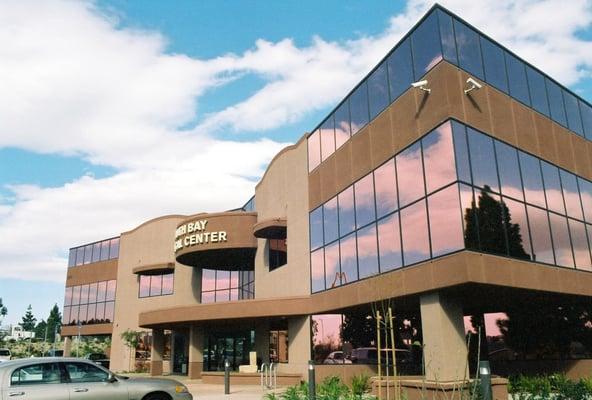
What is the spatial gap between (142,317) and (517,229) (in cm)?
2561

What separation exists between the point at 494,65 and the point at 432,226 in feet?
22.7

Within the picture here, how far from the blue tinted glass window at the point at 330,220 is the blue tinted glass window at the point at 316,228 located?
46cm

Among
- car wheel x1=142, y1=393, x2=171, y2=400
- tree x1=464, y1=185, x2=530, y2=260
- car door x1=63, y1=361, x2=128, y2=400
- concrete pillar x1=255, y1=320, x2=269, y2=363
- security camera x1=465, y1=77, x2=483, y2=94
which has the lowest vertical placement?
car wheel x1=142, y1=393, x2=171, y2=400

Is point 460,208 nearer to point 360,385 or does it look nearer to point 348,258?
point 348,258

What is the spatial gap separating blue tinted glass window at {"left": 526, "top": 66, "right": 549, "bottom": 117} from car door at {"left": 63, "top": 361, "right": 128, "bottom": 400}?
17997mm

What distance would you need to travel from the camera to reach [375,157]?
2098 centimetres

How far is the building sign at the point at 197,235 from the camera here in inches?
1260

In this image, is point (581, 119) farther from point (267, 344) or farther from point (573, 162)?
point (267, 344)

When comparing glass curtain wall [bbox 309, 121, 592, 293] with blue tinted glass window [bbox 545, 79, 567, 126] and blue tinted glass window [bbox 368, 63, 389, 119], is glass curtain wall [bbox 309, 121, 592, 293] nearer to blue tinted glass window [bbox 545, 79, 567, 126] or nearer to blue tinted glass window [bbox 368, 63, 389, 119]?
blue tinted glass window [bbox 545, 79, 567, 126]

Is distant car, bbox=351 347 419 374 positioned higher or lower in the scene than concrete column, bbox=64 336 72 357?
lower

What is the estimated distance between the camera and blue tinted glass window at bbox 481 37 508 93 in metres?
18.7

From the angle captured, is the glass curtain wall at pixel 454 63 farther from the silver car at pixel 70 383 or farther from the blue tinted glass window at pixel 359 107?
the silver car at pixel 70 383

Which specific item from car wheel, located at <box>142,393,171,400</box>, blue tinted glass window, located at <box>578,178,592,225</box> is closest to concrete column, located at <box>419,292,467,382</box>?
car wheel, located at <box>142,393,171,400</box>

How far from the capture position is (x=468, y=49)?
18.2 m
